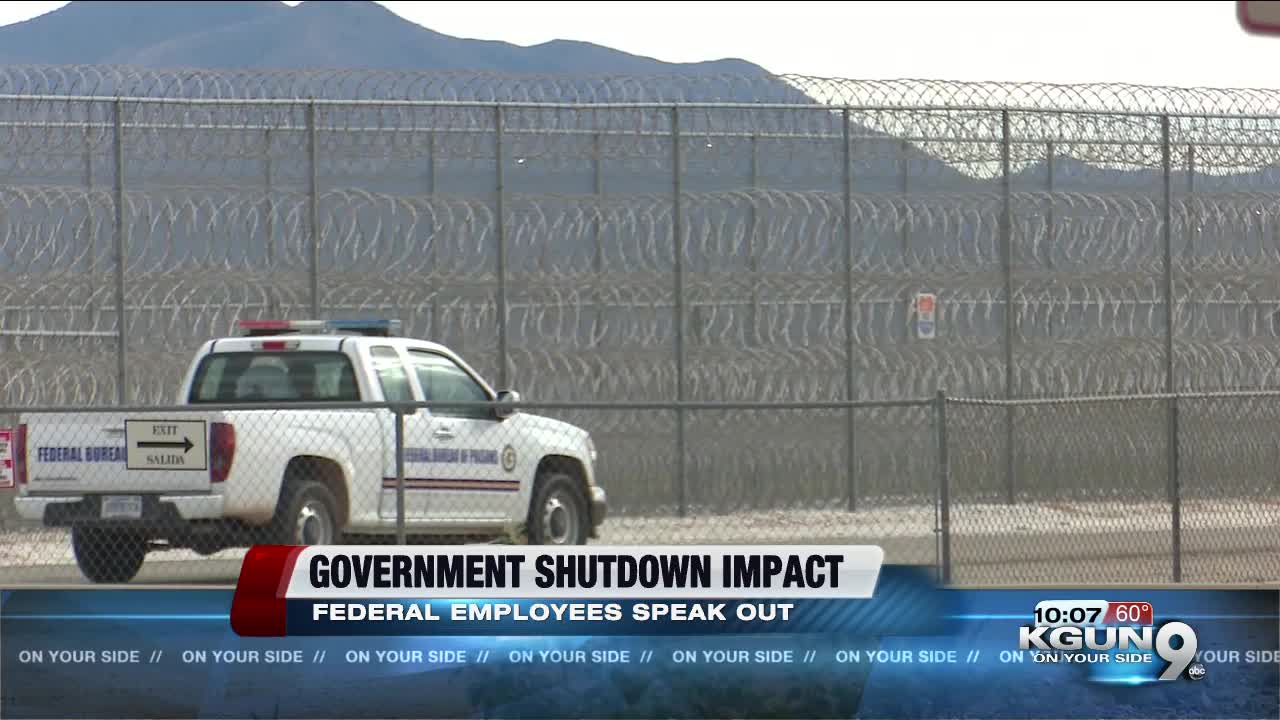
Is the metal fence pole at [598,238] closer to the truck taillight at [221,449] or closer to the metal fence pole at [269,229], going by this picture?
A: the metal fence pole at [269,229]

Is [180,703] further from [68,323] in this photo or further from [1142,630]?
[68,323]

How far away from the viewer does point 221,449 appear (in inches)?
506

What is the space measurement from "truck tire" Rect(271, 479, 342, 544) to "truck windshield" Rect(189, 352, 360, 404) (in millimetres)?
1182

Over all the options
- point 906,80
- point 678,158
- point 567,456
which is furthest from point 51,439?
point 906,80

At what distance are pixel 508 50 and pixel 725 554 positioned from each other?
353 ft

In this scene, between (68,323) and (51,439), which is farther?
(68,323)

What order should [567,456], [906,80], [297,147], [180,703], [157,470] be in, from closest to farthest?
[180,703]
[157,470]
[567,456]
[297,147]
[906,80]

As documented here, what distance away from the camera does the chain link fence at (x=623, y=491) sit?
1280 cm

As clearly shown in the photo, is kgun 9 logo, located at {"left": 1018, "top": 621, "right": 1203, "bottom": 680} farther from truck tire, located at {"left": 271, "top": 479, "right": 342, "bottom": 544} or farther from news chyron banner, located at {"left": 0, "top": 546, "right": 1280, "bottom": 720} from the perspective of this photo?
truck tire, located at {"left": 271, "top": 479, "right": 342, "bottom": 544}

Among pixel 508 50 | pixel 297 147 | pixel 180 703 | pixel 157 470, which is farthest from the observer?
pixel 508 50

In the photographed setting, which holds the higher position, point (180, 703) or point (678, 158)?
point (678, 158)

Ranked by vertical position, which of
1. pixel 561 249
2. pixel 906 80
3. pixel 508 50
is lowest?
pixel 561 249

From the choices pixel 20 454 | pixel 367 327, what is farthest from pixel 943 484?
pixel 20 454

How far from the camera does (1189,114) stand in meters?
20.9
